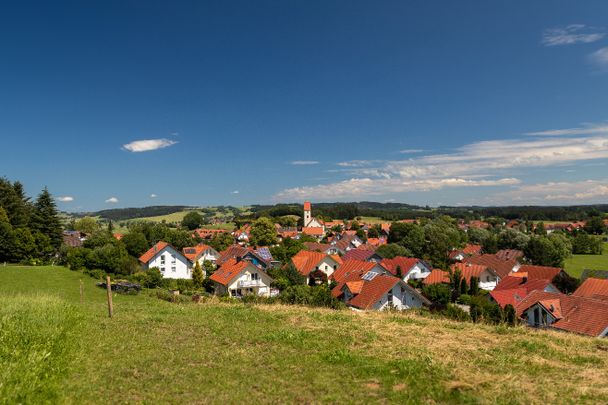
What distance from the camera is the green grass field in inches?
2783

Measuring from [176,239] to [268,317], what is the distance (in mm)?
62086

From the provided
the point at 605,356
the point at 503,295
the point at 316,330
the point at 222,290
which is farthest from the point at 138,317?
the point at 503,295

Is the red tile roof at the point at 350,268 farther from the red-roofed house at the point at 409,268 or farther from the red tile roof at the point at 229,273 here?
Answer: the red tile roof at the point at 229,273

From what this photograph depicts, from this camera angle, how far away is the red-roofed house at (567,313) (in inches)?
917

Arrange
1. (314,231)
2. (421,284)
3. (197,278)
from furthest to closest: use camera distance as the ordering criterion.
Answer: (314,231) < (421,284) < (197,278)

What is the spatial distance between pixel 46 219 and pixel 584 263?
94667 mm

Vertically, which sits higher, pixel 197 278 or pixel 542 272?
pixel 197 278

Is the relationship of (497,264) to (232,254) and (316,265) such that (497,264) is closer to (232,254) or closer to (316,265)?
(316,265)

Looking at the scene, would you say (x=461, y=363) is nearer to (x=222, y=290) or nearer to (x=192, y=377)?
(x=192, y=377)

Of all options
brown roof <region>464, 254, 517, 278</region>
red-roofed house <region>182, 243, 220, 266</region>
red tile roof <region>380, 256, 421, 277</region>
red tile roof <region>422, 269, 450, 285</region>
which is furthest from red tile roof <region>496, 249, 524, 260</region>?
red-roofed house <region>182, 243, 220, 266</region>

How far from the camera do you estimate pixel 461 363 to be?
8867mm

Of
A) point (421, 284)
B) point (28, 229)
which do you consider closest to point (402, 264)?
point (421, 284)

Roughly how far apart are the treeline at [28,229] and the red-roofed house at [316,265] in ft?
102

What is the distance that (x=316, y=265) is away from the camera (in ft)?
180
